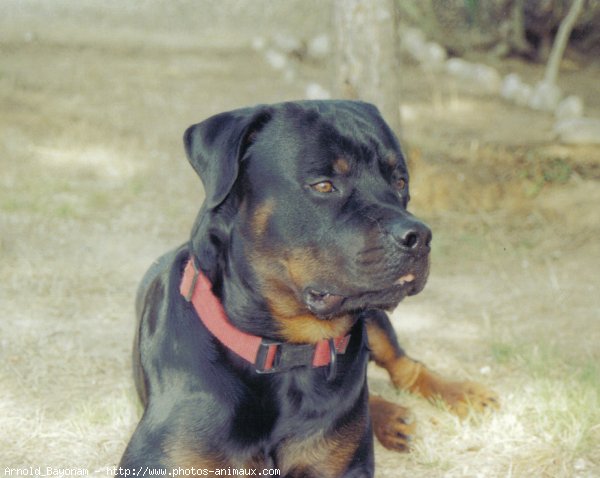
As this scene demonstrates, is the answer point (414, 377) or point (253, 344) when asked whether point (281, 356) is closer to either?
point (253, 344)

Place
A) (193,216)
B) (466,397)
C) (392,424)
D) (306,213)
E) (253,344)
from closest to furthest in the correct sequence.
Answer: (306,213) < (253,344) < (392,424) < (466,397) < (193,216)

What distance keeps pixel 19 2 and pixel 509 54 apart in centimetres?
908

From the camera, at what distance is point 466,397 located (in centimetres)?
369

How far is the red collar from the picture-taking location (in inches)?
107

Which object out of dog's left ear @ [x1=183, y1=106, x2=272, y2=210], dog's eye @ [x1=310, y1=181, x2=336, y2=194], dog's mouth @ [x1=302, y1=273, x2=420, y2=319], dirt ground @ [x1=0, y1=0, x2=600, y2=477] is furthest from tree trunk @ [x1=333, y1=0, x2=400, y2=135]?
dog's mouth @ [x1=302, y1=273, x2=420, y2=319]

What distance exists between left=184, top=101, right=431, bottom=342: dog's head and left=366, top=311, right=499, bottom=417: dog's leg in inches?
43.1

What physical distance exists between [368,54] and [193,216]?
1.81 m

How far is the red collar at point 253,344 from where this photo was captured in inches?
107

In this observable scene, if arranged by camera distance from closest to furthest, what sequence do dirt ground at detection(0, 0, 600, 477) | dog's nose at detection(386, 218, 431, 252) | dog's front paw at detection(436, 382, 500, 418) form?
1. dog's nose at detection(386, 218, 431, 252)
2. dirt ground at detection(0, 0, 600, 477)
3. dog's front paw at detection(436, 382, 500, 418)

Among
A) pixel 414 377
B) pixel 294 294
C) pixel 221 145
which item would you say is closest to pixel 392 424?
pixel 414 377

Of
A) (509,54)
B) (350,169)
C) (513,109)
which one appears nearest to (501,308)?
(350,169)

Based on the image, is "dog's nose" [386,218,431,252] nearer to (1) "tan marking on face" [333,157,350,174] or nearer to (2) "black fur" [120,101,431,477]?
(2) "black fur" [120,101,431,477]

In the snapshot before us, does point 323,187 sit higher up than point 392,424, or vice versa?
point 323,187

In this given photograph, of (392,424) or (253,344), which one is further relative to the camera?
(392,424)
